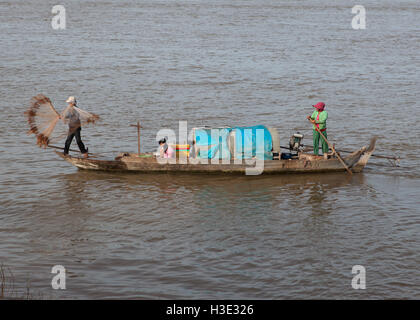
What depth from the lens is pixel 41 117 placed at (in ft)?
53.1

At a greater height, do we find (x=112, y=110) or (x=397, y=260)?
(x=112, y=110)

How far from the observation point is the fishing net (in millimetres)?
16062

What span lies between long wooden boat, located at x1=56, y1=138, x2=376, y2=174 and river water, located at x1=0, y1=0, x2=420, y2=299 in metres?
0.26

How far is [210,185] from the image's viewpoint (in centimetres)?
1586

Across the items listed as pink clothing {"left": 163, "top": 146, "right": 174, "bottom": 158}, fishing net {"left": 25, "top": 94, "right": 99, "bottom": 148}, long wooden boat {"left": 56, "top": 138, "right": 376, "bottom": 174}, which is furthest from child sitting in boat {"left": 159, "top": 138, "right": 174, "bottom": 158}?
fishing net {"left": 25, "top": 94, "right": 99, "bottom": 148}

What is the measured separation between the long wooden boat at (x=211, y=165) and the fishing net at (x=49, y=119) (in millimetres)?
614

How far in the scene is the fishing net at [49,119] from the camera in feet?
52.7

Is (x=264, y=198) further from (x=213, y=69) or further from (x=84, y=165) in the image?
(x=213, y=69)

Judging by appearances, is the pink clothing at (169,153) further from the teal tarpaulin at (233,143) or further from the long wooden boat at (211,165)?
the teal tarpaulin at (233,143)

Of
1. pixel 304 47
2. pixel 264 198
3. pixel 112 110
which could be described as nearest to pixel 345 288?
pixel 264 198

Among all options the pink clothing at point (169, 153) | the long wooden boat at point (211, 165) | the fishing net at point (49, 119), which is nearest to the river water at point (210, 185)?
the long wooden boat at point (211, 165)

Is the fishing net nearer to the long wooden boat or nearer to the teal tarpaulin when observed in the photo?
the long wooden boat

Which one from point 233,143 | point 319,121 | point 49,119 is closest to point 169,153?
point 233,143
